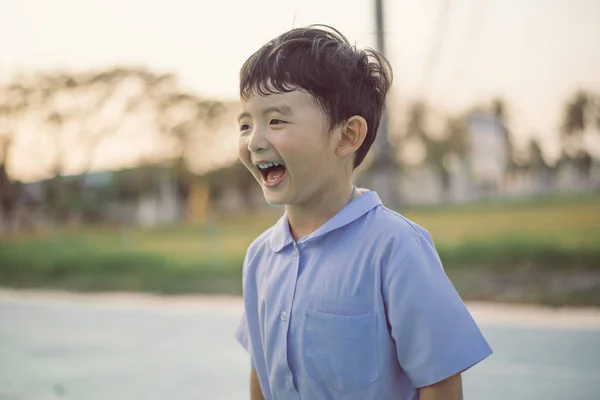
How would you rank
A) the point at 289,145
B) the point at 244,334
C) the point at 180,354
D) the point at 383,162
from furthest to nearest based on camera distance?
the point at 383,162
the point at 180,354
the point at 244,334
the point at 289,145

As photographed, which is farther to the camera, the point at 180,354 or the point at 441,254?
the point at 441,254

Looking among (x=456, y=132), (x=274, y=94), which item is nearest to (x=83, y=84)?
(x=456, y=132)

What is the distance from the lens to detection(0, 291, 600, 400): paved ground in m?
4.32

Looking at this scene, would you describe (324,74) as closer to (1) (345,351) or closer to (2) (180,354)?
(1) (345,351)

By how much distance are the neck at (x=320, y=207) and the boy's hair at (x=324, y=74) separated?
0.31ft

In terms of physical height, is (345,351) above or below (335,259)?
below

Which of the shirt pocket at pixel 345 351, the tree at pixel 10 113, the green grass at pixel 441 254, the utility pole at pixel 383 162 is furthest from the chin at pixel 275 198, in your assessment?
the tree at pixel 10 113

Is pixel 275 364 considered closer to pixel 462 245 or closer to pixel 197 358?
pixel 197 358

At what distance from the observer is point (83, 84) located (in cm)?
1252

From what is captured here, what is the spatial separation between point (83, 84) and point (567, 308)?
29.0ft

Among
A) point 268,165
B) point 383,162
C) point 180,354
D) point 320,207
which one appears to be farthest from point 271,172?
point 383,162

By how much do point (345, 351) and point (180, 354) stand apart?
418cm

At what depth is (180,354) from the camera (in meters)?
5.36

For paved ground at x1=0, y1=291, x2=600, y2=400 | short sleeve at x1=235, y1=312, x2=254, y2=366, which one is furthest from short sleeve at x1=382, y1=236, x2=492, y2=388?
paved ground at x1=0, y1=291, x2=600, y2=400
